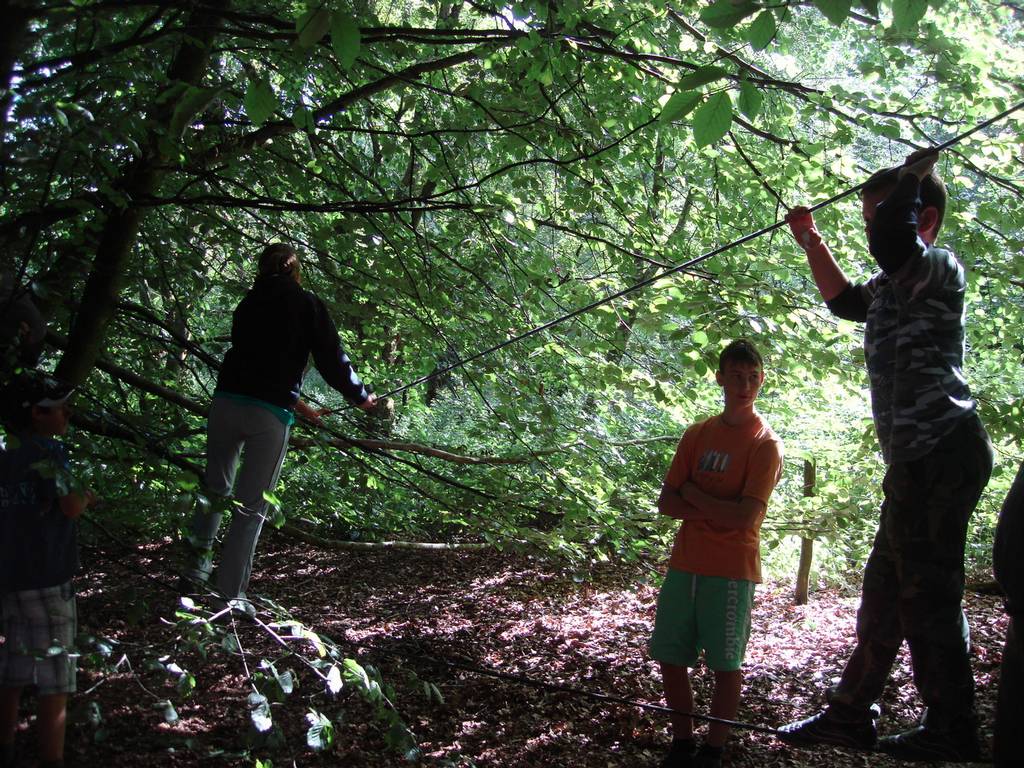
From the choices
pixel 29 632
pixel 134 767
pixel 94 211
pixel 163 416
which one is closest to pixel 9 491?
pixel 29 632

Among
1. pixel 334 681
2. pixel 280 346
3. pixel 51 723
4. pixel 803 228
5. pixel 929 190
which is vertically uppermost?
pixel 929 190

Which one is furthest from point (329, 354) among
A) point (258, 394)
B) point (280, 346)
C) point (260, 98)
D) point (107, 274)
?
point (260, 98)

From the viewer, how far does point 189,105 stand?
294 cm

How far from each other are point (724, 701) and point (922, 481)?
104cm

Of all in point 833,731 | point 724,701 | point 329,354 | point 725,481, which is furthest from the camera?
point 329,354

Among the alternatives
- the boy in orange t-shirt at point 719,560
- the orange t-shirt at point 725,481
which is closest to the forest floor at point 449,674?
the boy in orange t-shirt at point 719,560

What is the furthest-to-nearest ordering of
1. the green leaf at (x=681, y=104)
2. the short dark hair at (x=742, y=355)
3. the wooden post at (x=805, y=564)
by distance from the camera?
1. the wooden post at (x=805, y=564)
2. the short dark hair at (x=742, y=355)
3. the green leaf at (x=681, y=104)

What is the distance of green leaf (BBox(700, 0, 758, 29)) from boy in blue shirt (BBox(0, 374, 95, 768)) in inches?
88.6

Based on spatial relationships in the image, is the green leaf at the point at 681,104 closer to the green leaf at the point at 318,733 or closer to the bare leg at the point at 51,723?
the green leaf at the point at 318,733

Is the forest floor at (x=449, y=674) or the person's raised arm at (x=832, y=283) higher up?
the person's raised arm at (x=832, y=283)

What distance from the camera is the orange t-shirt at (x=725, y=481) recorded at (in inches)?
115

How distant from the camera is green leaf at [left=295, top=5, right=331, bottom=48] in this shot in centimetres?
168

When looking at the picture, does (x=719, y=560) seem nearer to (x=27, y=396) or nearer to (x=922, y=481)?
(x=922, y=481)

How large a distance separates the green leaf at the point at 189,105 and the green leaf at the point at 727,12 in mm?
1878
